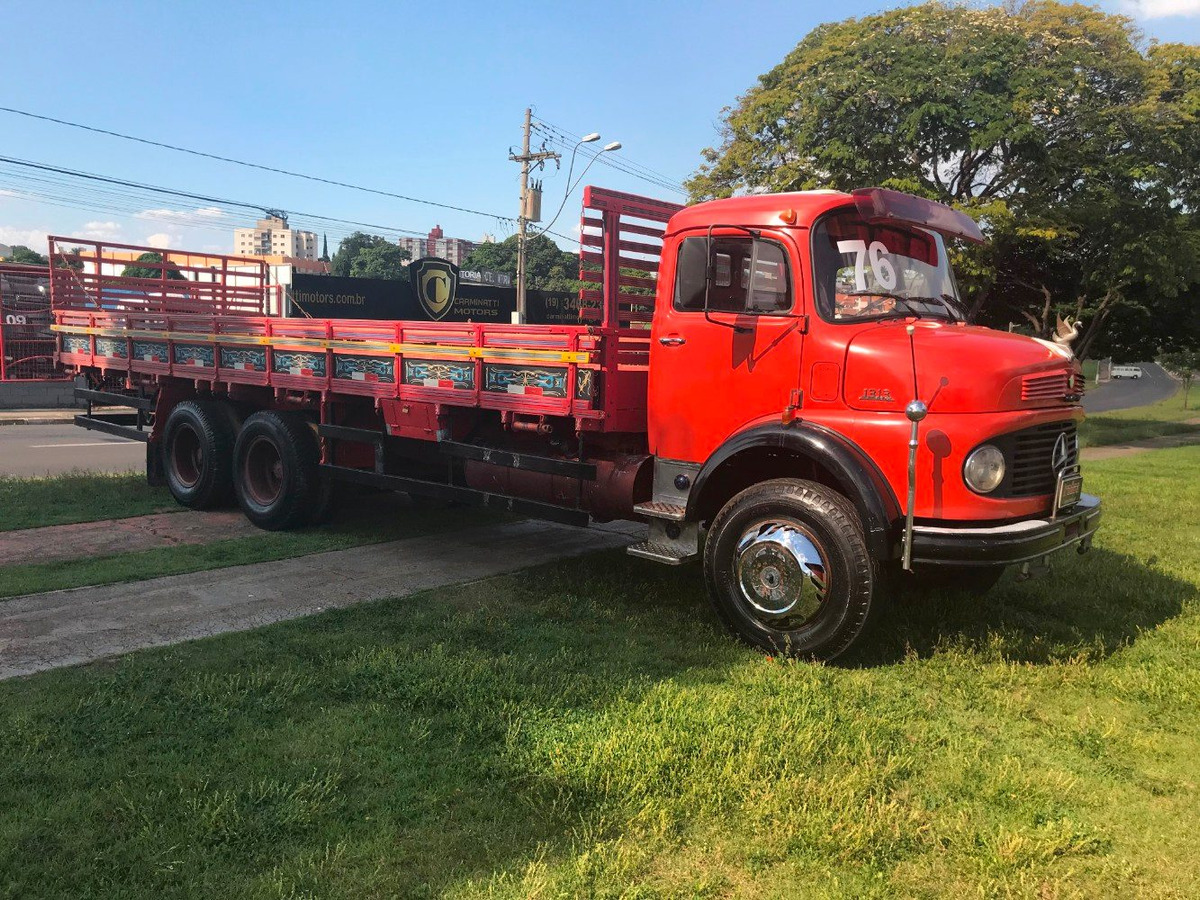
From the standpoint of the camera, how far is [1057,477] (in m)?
4.84

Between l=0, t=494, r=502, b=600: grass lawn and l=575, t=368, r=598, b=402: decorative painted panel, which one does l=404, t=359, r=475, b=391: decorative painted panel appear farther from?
l=0, t=494, r=502, b=600: grass lawn

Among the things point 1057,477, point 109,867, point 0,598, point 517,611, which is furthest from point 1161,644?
point 0,598

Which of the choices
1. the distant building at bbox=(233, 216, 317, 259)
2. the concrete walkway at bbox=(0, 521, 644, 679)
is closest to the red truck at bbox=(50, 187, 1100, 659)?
the concrete walkway at bbox=(0, 521, 644, 679)

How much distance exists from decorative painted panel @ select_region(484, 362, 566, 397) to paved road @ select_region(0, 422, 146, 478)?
7488mm

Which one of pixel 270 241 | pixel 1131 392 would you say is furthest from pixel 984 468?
pixel 270 241

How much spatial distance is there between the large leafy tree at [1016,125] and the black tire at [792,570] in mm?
11256

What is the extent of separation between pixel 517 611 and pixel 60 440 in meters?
12.8

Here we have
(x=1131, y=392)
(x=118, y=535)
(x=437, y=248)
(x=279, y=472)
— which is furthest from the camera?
(x=437, y=248)

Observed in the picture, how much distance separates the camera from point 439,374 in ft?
21.9

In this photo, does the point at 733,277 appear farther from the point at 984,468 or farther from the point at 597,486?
the point at 984,468

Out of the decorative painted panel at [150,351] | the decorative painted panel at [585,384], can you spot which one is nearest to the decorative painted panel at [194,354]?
the decorative painted panel at [150,351]

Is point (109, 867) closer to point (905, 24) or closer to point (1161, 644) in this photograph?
point (1161, 644)

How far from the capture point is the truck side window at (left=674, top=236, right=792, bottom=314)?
5125 mm

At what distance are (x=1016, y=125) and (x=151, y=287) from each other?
1395 centimetres
